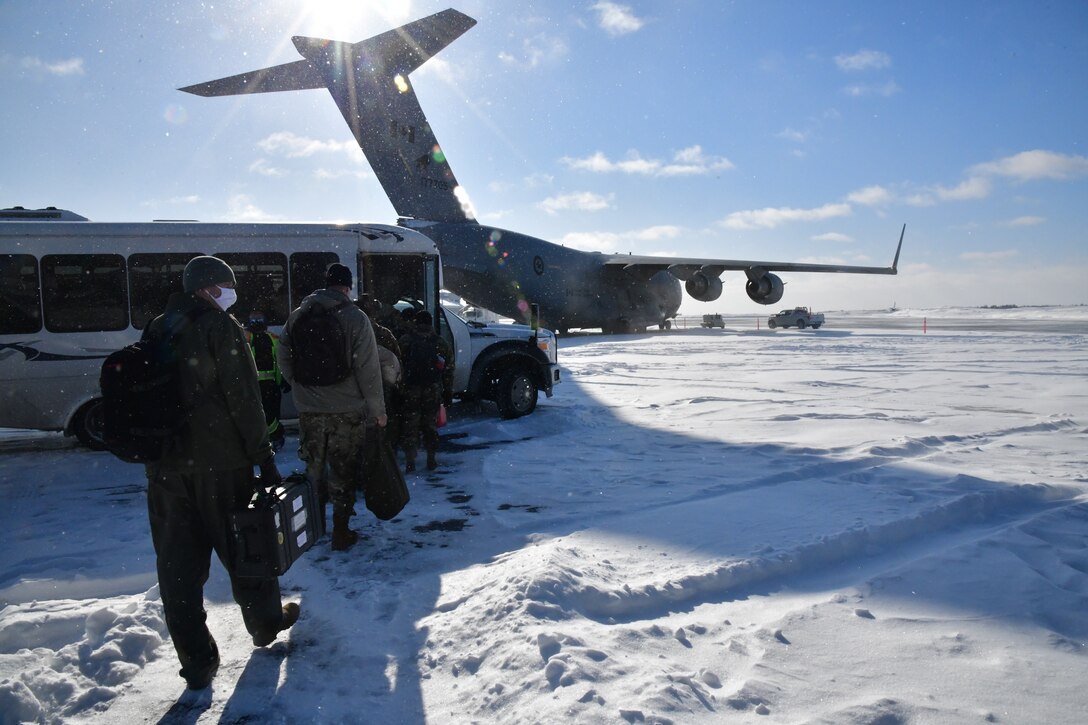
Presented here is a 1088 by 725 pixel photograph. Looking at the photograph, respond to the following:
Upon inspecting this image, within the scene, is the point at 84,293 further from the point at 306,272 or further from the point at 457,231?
the point at 457,231

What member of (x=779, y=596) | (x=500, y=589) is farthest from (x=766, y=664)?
(x=500, y=589)

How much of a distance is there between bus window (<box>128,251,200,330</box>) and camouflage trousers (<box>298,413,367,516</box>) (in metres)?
4.51

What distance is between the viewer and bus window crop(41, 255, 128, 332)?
7.12 meters

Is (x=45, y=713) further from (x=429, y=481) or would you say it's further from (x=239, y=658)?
(x=429, y=481)

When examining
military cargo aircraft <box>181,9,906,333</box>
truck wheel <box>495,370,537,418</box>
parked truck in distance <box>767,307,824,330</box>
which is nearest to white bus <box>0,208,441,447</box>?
truck wheel <box>495,370,537,418</box>

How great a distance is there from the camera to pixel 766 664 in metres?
2.60

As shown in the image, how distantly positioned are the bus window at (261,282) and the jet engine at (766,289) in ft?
76.6

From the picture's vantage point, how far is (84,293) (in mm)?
7266

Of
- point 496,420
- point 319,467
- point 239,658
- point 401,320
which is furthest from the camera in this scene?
point 496,420

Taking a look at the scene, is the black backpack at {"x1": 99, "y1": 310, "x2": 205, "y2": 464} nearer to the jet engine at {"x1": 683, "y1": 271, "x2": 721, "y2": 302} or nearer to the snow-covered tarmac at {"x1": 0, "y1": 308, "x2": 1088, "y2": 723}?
the snow-covered tarmac at {"x1": 0, "y1": 308, "x2": 1088, "y2": 723}

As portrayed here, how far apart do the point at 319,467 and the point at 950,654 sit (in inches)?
140

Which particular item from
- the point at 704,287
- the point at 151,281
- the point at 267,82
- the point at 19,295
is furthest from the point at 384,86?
the point at 704,287

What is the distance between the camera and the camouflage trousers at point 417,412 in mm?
6223

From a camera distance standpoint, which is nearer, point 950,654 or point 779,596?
point 950,654
